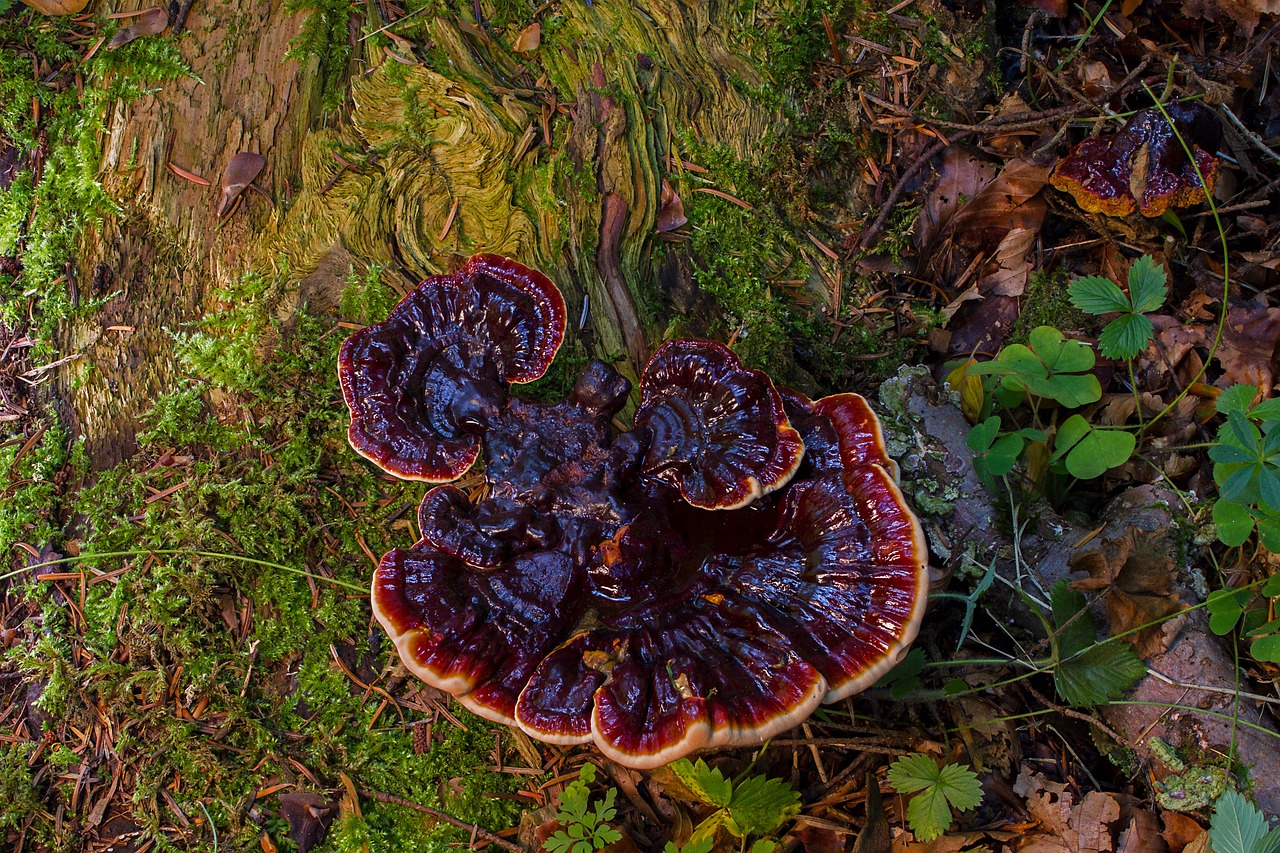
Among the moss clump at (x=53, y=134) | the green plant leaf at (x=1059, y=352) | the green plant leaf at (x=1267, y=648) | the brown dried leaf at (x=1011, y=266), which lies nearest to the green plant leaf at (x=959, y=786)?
the green plant leaf at (x=1267, y=648)

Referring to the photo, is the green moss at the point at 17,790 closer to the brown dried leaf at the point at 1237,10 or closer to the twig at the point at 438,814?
the twig at the point at 438,814

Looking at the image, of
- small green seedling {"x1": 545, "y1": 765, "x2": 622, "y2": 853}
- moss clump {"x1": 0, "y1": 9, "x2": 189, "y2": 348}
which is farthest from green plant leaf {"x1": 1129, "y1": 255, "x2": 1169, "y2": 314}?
moss clump {"x1": 0, "y1": 9, "x2": 189, "y2": 348}

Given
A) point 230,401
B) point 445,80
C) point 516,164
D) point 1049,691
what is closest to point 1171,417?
point 1049,691

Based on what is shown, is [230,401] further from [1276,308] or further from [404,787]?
[1276,308]

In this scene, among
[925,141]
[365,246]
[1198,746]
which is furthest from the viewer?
[925,141]

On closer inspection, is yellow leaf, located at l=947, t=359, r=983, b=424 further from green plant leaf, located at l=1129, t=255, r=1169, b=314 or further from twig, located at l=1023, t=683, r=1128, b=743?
twig, located at l=1023, t=683, r=1128, b=743

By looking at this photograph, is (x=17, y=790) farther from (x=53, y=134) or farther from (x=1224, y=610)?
(x=1224, y=610)
